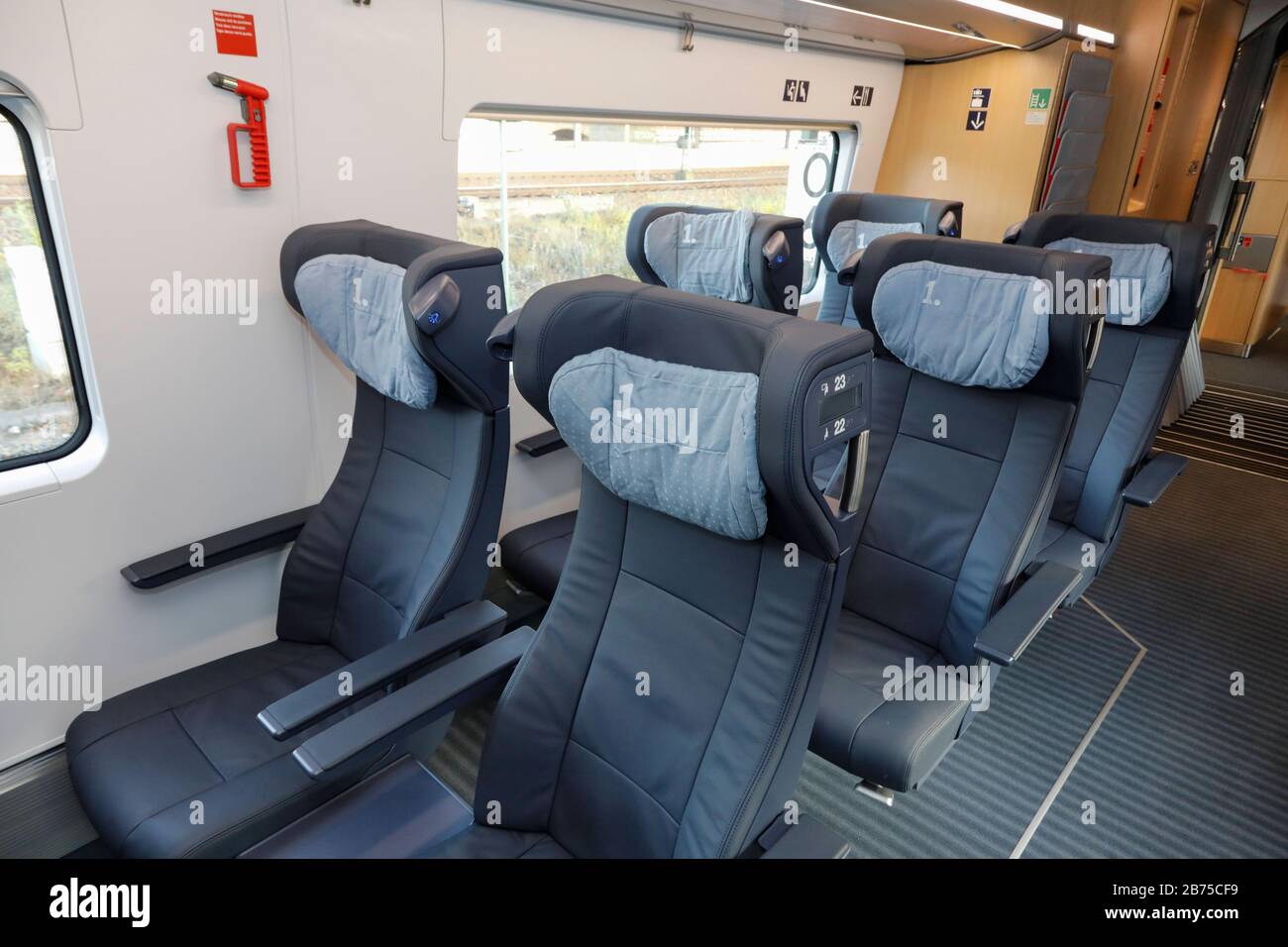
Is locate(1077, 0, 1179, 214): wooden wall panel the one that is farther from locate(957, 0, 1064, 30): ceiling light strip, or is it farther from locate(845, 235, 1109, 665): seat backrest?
locate(845, 235, 1109, 665): seat backrest

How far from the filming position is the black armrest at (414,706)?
Answer: 5.35ft

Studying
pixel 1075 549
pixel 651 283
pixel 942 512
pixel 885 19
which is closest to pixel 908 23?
pixel 885 19

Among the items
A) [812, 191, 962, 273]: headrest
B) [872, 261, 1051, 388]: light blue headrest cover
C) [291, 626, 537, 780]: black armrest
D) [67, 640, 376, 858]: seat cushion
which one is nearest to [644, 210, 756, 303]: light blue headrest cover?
[872, 261, 1051, 388]: light blue headrest cover

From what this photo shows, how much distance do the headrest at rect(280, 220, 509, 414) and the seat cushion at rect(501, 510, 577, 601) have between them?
1.09 m

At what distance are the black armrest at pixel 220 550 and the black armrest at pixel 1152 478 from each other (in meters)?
2.88

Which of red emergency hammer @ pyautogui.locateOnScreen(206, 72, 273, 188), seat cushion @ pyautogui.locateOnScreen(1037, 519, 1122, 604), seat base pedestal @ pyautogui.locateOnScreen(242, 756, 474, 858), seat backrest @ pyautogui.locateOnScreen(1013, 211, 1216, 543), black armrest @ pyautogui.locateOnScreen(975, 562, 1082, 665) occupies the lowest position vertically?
seat base pedestal @ pyautogui.locateOnScreen(242, 756, 474, 858)

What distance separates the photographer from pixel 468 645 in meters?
2.21

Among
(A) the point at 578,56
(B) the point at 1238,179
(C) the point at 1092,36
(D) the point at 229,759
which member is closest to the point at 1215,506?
(C) the point at 1092,36

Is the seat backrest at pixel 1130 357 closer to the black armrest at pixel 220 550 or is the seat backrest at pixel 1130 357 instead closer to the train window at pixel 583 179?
the train window at pixel 583 179

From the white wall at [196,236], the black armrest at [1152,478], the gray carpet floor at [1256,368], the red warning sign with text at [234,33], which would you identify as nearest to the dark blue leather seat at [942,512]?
the black armrest at [1152,478]

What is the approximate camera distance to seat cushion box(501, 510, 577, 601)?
3004 mm

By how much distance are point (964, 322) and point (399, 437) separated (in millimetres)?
1624

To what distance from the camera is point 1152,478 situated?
9.73 feet

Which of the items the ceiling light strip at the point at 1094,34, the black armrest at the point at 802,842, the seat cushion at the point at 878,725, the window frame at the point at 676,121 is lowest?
the seat cushion at the point at 878,725
